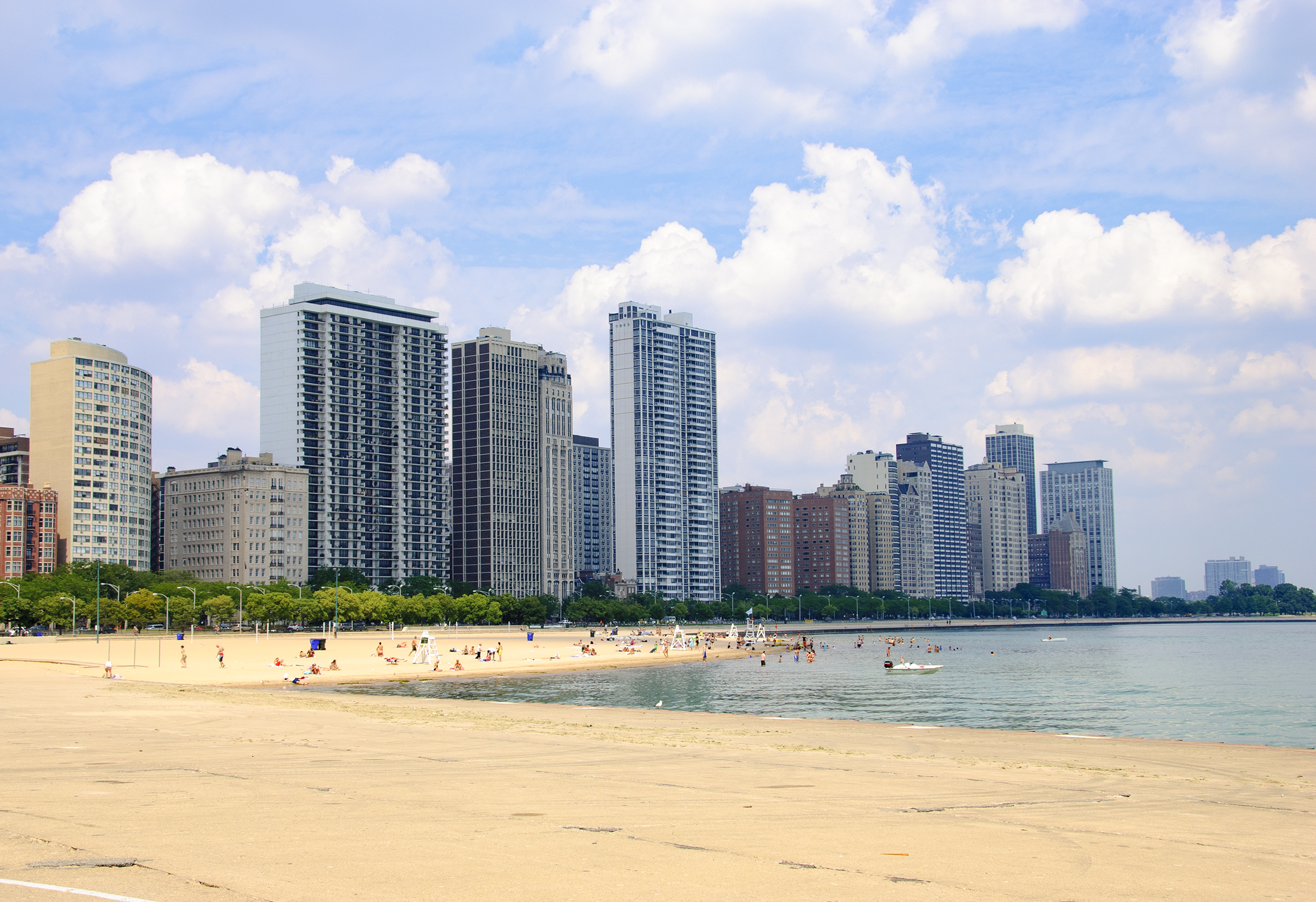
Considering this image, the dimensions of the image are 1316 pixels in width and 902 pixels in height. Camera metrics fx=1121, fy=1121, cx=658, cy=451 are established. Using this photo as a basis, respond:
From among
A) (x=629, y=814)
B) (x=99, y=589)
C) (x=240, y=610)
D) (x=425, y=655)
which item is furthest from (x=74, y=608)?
(x=629, y=814)

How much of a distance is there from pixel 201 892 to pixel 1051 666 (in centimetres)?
12821

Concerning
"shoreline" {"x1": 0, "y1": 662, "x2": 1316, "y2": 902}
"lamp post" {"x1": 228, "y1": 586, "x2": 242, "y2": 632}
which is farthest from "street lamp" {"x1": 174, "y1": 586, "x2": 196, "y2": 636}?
"shoreline" {"x1": 0, "y1": 662, "x2": 1316, "y2": 902}

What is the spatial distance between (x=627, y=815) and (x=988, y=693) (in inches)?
2770

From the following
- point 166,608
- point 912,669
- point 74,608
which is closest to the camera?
point 912,669

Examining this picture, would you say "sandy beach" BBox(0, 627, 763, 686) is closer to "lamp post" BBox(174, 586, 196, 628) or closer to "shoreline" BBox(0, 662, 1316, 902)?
"lamp post" BBox(174, 586, 196, 628)

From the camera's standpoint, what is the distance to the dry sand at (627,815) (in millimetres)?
16109

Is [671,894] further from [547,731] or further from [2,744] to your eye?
[547,731]

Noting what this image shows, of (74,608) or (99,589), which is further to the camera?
(99,589)

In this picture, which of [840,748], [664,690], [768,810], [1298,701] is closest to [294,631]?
[664,690]

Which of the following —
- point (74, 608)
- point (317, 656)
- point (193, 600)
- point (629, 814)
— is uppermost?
point (629, 814)

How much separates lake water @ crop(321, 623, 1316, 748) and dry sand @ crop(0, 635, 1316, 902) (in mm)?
19377

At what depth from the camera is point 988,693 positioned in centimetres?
8662

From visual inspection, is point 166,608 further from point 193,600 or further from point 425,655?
point 425,655

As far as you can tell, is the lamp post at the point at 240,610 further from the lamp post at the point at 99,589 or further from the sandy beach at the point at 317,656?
the lamp post at the point at 99,589
